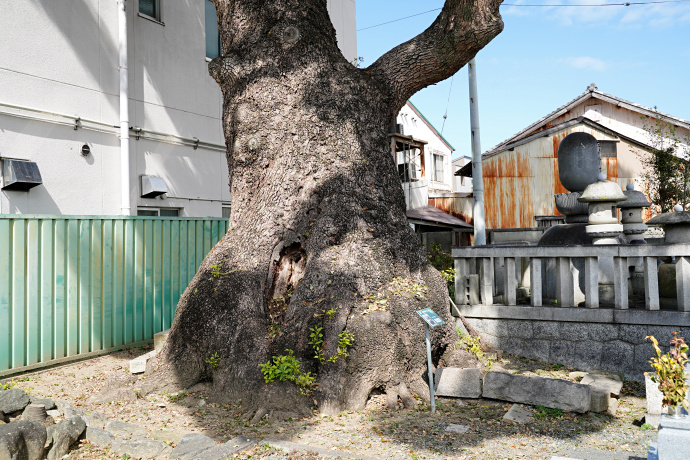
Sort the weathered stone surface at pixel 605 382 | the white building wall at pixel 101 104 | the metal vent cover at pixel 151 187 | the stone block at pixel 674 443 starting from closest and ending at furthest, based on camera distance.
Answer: the stone block at pixel 674 443, the weathered stone surface at pixel 605 382, the white building wall at pixel 101 104, the metal vent cover at pixel 151 187

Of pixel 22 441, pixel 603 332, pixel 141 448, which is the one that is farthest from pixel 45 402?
pixel 603 332

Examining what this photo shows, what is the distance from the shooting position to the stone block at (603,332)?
737cm

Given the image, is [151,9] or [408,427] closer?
[408,427]

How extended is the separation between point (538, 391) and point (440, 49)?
180 inches

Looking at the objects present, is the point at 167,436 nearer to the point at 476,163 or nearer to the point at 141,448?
the point at 141,448

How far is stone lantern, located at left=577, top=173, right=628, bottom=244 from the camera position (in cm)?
793

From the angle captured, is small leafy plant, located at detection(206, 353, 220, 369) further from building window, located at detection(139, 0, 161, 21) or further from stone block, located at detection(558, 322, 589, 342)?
building window, located at detection(139, 0, 161, 21)

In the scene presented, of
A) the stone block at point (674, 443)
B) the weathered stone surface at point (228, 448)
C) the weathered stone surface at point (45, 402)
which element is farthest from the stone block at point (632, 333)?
the weathered stone surface at point (45, 402)

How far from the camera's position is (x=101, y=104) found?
1058 centimetres

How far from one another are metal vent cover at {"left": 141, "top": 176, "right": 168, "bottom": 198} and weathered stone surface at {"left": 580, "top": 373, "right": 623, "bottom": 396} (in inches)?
341

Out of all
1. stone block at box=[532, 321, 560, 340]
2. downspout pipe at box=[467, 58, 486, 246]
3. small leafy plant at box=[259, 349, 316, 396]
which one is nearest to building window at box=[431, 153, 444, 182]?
downspout pipe at box=[467, 58, 486, 246]

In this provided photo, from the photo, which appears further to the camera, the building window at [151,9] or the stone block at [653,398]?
the building window at [151,9]

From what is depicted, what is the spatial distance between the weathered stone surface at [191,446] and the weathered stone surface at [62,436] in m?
1.03

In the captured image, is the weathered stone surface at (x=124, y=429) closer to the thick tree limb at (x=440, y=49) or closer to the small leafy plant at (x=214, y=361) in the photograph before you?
the small leafy plant at (x=214, y=361)
